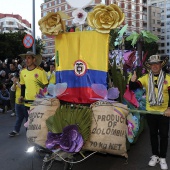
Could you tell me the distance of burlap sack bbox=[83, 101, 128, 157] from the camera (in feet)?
10.7

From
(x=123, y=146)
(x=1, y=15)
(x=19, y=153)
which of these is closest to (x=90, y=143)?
(x=123, y=146)

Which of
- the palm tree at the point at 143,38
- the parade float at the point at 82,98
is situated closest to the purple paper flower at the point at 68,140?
the parade float at the point at 82,98

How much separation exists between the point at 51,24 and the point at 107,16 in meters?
0.80

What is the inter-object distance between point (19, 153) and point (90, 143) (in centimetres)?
229

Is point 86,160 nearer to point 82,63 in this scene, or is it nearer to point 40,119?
point 40,119

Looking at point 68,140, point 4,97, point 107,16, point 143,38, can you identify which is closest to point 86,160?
point 68,140

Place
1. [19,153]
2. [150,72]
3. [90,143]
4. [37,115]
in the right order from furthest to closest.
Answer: [19,153], [150,72], [37,115], [90,143]

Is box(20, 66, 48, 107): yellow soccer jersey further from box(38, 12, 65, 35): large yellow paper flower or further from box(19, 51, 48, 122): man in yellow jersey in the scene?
box(38, 12, 65, 35): large yellow paper flower

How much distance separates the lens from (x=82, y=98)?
154 inches

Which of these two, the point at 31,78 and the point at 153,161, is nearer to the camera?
the point at 153,161

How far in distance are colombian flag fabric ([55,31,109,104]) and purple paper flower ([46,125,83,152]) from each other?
0.75 metres

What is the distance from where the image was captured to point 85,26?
14.3 ft

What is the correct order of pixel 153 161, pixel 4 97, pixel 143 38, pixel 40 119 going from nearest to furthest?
pixel 40 119 → pixel 153 161 → pixel 143 38 → pixel 4 97

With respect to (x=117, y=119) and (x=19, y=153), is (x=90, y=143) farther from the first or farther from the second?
(x=19, y=153)
